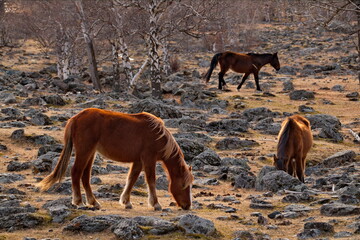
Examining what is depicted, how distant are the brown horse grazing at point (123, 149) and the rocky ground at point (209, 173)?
368 millimetres

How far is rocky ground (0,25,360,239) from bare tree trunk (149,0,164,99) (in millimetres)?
1200

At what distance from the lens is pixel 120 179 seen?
11727mm

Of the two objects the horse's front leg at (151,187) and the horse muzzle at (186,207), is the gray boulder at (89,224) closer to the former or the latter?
the horse's front leg at (151,187)

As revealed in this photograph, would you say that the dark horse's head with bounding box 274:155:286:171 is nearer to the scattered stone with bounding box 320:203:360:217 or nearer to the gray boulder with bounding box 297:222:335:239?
the scattered stone with bounding box 320:203:360:217

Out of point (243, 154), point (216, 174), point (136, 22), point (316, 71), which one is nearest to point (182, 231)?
point (216, 174)

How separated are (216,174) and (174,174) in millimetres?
4409

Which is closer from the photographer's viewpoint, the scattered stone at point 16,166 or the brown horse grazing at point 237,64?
the scattered stone at point 16,166

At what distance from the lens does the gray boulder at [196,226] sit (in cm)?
734

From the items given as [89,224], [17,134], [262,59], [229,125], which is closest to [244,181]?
[89,224]

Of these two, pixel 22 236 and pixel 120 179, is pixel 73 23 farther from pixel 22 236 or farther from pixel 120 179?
pixel 22 236

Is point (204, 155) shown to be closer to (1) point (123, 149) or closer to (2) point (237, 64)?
(1) point (123, 149)

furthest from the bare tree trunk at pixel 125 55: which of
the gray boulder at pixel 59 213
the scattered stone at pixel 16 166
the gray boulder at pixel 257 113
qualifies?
the gray boulder at pixel 59 213

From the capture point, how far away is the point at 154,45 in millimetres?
26406

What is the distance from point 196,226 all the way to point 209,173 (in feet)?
20.1
